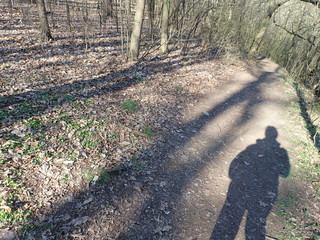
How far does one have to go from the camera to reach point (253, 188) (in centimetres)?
481

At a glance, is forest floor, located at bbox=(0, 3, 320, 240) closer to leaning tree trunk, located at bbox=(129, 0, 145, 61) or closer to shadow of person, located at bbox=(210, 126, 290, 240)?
shadow of person, located at bbox=(210, 126, 290, 240)

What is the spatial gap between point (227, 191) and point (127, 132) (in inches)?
107

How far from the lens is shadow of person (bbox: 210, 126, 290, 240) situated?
3873mm

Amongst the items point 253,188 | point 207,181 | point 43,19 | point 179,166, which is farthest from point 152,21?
point 253,188

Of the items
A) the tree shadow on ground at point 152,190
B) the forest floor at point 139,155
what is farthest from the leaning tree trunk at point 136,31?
the tree shadow on ground at point 152,190

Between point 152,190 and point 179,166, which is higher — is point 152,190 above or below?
above

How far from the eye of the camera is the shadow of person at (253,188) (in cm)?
387

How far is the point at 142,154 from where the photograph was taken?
4.95 m

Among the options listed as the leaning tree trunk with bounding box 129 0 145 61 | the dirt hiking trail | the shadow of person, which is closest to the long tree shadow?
the dirt hiking trail

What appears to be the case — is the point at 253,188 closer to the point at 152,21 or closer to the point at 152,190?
the point at 152,190

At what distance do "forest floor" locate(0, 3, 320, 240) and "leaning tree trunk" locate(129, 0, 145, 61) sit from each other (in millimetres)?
501

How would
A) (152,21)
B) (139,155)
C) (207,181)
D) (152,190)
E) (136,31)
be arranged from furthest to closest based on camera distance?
→ (152,21) < (136,31) < (139,155) < (207,181) < (152,190)

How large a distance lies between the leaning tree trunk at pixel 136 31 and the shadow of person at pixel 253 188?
20.2ft

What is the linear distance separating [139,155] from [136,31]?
20.0ft
